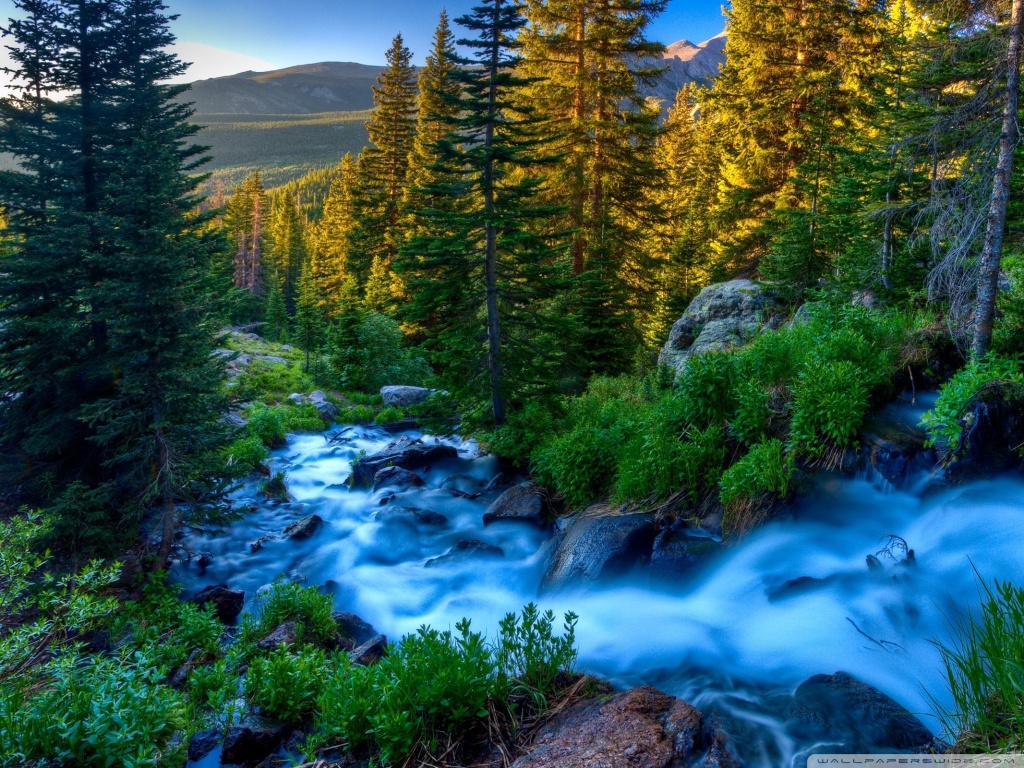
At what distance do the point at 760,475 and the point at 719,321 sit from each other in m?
9.81

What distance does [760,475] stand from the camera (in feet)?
24.6

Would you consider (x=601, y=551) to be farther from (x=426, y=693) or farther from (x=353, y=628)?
(x=426, y=693)

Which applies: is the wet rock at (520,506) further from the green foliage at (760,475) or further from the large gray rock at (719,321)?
the large gray rock at (719,321)

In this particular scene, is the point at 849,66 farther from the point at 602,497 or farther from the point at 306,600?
the point at 306,600

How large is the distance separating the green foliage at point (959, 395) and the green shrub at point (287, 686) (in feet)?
25.8

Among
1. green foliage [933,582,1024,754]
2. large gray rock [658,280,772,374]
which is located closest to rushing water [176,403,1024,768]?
green foliage [933,582,1024,754]

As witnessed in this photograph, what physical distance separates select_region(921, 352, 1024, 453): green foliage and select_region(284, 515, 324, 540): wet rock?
12.1 meters

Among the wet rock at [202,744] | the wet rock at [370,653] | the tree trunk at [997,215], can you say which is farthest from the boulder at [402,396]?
the tree trunk at [997,215]

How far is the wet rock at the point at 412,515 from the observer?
478 inches

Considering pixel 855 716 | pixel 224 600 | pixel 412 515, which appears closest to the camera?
pixel 855 716

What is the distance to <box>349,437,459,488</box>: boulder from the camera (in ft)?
50.4

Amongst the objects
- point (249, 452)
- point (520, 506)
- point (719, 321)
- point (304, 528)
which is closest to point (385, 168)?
point (249, 452)

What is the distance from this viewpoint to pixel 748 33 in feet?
62.2

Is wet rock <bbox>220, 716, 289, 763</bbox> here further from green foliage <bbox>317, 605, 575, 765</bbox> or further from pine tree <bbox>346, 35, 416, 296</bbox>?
pine tree <bbox>346, 35, 416, 296</bbox>
